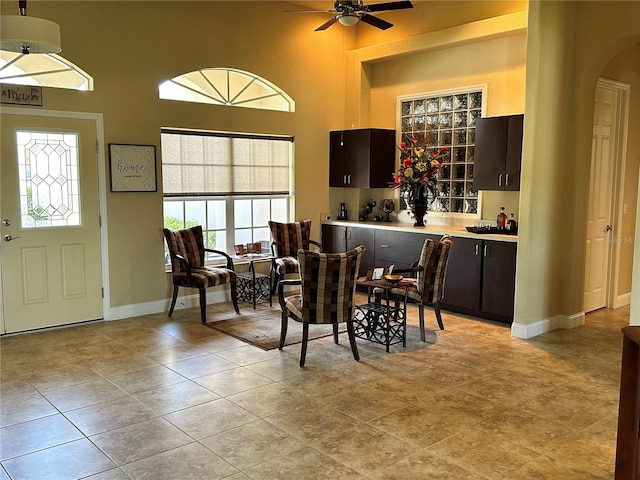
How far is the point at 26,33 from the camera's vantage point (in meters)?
3.62

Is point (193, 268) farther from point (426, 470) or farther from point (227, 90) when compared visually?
point (426, 470)

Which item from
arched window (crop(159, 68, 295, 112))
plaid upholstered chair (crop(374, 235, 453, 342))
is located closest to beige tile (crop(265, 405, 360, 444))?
plaid upholstered chair (crop(374, 235, 453, 342))

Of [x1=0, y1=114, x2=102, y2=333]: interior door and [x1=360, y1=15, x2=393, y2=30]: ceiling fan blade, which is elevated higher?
[x1=360, y1=15, x2=393, y2=30]: ceiling fan blade

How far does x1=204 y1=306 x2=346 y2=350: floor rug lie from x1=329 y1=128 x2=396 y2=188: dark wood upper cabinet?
2.16m

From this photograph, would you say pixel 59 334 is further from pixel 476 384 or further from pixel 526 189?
pixel 526 189

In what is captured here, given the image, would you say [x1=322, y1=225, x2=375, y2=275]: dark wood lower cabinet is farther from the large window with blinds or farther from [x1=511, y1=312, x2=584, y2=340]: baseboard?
[x1=511, y1=312, x2=584, y2=340]: baseboard

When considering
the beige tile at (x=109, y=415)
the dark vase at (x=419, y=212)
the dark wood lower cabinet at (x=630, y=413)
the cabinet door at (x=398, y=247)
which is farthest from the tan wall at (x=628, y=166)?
the beige tile at (x=109, y=415)

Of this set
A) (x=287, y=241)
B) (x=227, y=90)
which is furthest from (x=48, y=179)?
(x=287, y=241)


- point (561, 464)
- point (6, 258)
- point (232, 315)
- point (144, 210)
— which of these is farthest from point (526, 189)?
point (6, 258)

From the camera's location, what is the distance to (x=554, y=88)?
5.24m

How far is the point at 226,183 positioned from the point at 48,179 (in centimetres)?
200

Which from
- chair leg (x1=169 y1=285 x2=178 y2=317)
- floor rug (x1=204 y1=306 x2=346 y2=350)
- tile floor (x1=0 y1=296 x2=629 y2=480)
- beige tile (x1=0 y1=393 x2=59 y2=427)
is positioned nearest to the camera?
tile floor (x1=0 y1=296 x2=629 y2=480)

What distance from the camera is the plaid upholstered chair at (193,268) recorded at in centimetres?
579

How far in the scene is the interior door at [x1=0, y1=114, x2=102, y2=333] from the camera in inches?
206
